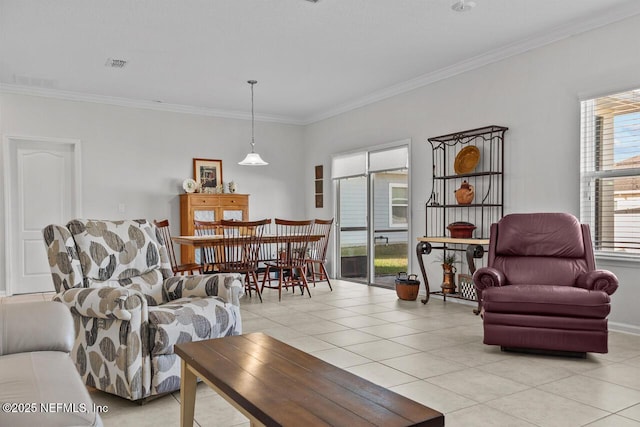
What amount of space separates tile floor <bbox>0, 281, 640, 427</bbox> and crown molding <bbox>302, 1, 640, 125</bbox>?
272 cm

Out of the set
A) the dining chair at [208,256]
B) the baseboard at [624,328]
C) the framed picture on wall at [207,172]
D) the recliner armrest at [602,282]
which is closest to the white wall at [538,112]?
the baseboard at [624,328]

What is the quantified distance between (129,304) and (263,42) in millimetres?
3206

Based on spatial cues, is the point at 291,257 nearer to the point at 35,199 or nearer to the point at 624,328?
the point at 35,199

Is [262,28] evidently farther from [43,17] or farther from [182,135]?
[182,135]

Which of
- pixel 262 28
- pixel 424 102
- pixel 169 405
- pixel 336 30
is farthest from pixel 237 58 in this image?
pixel 169 405

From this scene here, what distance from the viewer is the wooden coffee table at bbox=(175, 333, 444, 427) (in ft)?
4.55

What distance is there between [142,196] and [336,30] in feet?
13.5

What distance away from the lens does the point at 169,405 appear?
257cm

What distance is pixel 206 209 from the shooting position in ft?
23.7

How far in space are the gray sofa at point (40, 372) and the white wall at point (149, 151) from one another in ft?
17.0

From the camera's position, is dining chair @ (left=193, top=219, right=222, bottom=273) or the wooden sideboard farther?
the wooden sideboard

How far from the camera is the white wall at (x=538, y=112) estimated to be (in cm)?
413

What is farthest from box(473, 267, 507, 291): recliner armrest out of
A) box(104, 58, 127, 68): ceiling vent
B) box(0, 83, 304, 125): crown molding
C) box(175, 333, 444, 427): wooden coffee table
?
box(0, 83, 304, 125): crown molding

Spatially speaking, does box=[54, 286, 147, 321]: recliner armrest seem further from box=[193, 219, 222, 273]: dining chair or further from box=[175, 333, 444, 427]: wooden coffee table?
box=[193, 219, 222, 273]: dining chair
